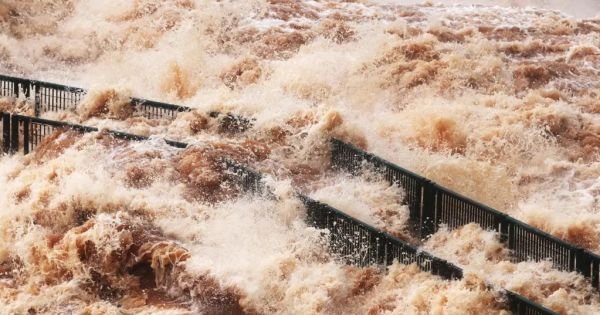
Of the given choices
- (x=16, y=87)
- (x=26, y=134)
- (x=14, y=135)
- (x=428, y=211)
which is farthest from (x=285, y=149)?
(x=16, y=87)

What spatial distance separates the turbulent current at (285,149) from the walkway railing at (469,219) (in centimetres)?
14

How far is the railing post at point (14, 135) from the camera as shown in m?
12.4

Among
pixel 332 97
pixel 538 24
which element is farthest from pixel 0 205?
pixel 538 24

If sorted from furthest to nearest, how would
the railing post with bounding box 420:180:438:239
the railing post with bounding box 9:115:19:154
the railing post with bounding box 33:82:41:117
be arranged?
the railing post with bounding box 33:82:41:117, the railing post with bounding box 9:115:19:154, the railing post with bounding box 420:180:438:239

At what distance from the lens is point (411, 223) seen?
10.6m

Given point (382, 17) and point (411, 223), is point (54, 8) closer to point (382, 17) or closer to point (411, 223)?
point (382, 17)

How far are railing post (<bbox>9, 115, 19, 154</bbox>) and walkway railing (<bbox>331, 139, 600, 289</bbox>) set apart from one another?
450 centimetres

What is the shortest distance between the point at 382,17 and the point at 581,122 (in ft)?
20.6

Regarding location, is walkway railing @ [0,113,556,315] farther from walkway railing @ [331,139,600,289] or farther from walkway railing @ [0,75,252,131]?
walkway railing @ [0,75,252,131]

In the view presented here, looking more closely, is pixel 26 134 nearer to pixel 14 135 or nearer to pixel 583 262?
pixel 14 135

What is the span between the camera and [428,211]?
1047 cm

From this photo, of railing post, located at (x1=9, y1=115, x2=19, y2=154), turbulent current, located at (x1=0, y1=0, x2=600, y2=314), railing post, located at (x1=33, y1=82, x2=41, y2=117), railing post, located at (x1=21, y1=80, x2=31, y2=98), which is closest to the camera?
turbulent current, located at (x1=0, y1=0, x2=600, y2=314)

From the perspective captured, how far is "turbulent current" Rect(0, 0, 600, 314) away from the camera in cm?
900

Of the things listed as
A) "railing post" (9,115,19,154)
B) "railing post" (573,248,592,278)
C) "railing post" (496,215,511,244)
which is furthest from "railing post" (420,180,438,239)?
"railing post" (9,115,19,154)
